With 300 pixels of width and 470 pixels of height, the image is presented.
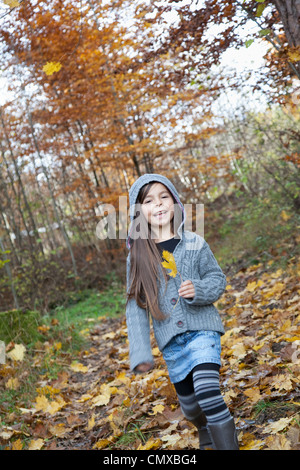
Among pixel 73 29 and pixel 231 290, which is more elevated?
pixel 73 29

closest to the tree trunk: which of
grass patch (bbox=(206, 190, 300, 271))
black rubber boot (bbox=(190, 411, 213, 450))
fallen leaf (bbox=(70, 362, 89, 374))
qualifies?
black rubber boot (bbox=(190, 411, 213, 450))

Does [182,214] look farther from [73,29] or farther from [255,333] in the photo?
[73,29]

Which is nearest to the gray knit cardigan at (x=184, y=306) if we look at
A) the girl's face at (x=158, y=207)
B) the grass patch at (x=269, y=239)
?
the girl's face at (x=158, y=207)

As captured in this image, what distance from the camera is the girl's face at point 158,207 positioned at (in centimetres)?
247

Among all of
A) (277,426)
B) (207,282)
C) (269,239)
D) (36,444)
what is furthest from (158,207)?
(269,239)

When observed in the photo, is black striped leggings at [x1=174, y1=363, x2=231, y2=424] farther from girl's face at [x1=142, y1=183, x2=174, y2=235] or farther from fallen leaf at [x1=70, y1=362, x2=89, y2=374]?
fallen leaf at [x1=70, y1=362, x2=89, y2=374]

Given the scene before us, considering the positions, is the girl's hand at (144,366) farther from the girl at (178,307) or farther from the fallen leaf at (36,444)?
the fallen leaf at (36,444)

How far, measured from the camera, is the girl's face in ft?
8.11

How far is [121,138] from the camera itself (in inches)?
448

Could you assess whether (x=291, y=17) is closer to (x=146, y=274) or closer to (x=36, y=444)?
(x=146, y=274)

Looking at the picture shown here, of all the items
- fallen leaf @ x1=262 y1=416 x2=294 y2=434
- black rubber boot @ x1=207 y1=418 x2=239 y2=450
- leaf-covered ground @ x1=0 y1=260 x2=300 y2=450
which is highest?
black rubber boot @ x1=207 y1=418 x2=239 y2=450

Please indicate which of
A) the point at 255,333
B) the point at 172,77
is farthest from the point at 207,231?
the point at 255,333

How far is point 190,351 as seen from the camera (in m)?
2.15
